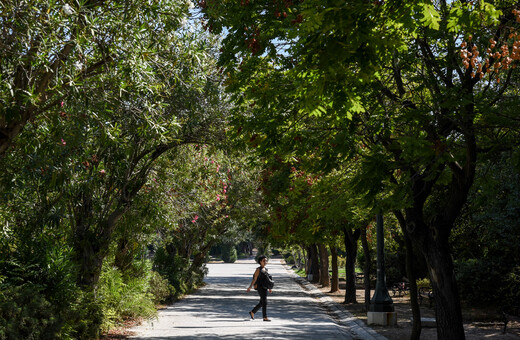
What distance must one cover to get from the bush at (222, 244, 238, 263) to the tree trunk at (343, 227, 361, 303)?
7496 cm

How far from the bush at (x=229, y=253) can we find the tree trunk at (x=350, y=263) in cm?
7496

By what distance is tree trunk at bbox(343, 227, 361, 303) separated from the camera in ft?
77.2

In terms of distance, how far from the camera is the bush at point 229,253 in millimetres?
100188

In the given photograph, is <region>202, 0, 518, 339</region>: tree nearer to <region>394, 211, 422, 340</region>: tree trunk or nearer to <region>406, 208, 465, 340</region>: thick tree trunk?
<region>406, 208, 465, 340</region>: thick tree trunk

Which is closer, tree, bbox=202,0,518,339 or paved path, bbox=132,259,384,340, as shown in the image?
tree, bbox=202,0,518,339

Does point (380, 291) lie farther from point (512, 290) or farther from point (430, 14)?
point (430, 14)

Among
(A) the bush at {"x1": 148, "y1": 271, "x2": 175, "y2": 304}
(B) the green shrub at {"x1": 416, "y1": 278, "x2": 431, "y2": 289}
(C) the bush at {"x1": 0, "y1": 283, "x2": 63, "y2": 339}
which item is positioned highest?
(C) the bush at {"x1": 0, "y1": 283, "x2": 63, "y2": 339}

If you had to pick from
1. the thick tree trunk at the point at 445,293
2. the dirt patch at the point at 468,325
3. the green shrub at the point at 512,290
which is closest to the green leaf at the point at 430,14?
the thick tree trunk at the point at 445,293

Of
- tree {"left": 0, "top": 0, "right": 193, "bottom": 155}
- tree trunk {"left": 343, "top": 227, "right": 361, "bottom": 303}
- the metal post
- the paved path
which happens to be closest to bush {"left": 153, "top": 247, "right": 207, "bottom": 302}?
the paved path

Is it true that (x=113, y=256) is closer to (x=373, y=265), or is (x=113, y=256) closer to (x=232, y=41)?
(x=232, y=41)

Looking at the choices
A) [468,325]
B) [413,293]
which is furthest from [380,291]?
[468,325]

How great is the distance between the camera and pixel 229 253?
Answer: 101m

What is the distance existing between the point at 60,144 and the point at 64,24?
177cm

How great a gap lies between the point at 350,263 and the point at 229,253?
77.8 m
